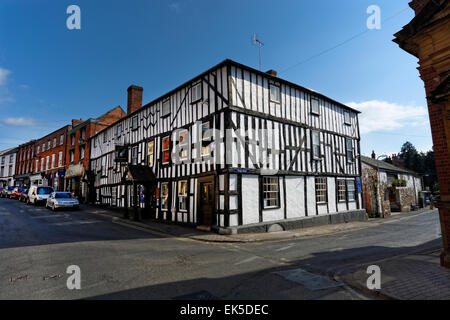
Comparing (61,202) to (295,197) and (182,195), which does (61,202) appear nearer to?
(182,195)

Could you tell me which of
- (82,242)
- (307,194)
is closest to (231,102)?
(307,194)

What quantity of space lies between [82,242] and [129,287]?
17.2ft

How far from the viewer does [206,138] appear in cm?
1288

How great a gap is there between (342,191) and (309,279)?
13.9 meters

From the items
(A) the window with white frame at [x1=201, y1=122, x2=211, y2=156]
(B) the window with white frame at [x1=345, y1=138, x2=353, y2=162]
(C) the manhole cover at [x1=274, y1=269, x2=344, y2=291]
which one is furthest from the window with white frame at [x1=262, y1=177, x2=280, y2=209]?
(B) the window with white frame at [x1=345, y1=138, x2=353, y2=162]

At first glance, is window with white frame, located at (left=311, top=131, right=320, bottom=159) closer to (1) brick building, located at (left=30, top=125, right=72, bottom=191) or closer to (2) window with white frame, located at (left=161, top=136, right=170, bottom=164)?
(2) window with white frame, located at (left=161, top=136, right=170, bottom=164)

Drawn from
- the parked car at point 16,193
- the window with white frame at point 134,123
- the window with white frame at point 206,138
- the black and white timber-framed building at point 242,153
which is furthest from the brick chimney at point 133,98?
the parked car at point 16,193

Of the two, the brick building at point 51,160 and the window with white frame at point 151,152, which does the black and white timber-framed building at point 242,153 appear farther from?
the brick building at point 51,160

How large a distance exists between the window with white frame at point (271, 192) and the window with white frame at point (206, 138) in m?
3.33

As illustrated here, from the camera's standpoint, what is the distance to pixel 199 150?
13.3 meters

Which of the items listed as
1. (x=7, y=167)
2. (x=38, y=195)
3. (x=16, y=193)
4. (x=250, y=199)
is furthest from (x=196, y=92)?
(x=7, y=167)

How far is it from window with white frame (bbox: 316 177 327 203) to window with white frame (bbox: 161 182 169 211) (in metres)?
9.62
